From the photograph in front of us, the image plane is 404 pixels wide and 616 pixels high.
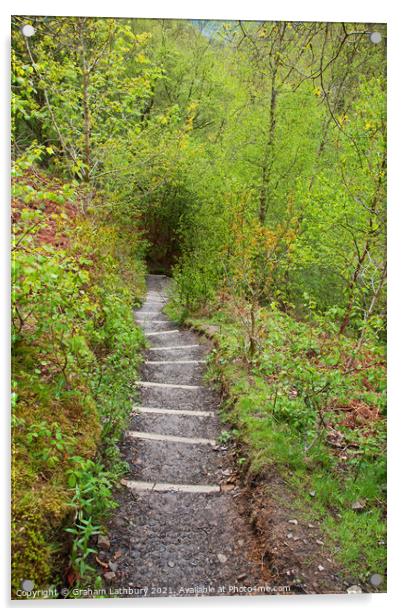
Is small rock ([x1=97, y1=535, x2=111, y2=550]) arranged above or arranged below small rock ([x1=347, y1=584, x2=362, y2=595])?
above

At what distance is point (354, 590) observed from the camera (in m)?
2.49

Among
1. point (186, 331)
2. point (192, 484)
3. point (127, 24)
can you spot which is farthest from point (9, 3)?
point (186, 331)

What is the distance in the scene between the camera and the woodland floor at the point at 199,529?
2480mm

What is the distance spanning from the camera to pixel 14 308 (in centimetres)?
260

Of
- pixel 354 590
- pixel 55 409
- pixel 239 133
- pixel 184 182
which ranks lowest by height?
pixel 354 590

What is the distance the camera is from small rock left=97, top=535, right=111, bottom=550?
8.46 ft

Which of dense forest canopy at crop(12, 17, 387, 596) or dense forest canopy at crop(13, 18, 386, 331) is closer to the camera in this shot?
dense forest canopy at crop(12, 17, 387, 596)

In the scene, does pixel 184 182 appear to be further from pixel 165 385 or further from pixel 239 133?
pixel 165 385

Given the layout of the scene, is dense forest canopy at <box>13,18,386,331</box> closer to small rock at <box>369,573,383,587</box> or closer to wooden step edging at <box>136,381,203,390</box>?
wooden step edging at <box>136,381,203,390</box>

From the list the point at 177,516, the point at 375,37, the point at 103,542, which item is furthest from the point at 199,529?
the point at 375,37

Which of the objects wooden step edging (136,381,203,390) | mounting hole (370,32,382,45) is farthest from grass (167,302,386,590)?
mounting hole (370,32,382,45)

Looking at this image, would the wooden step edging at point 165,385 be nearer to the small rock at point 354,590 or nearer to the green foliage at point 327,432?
the green foliage at point 327,432

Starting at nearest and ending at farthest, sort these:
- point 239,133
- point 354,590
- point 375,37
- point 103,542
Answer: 1. point 354,590
2. point 103,542
3. point 375,37
4. point 239,133

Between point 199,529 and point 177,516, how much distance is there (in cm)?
18
